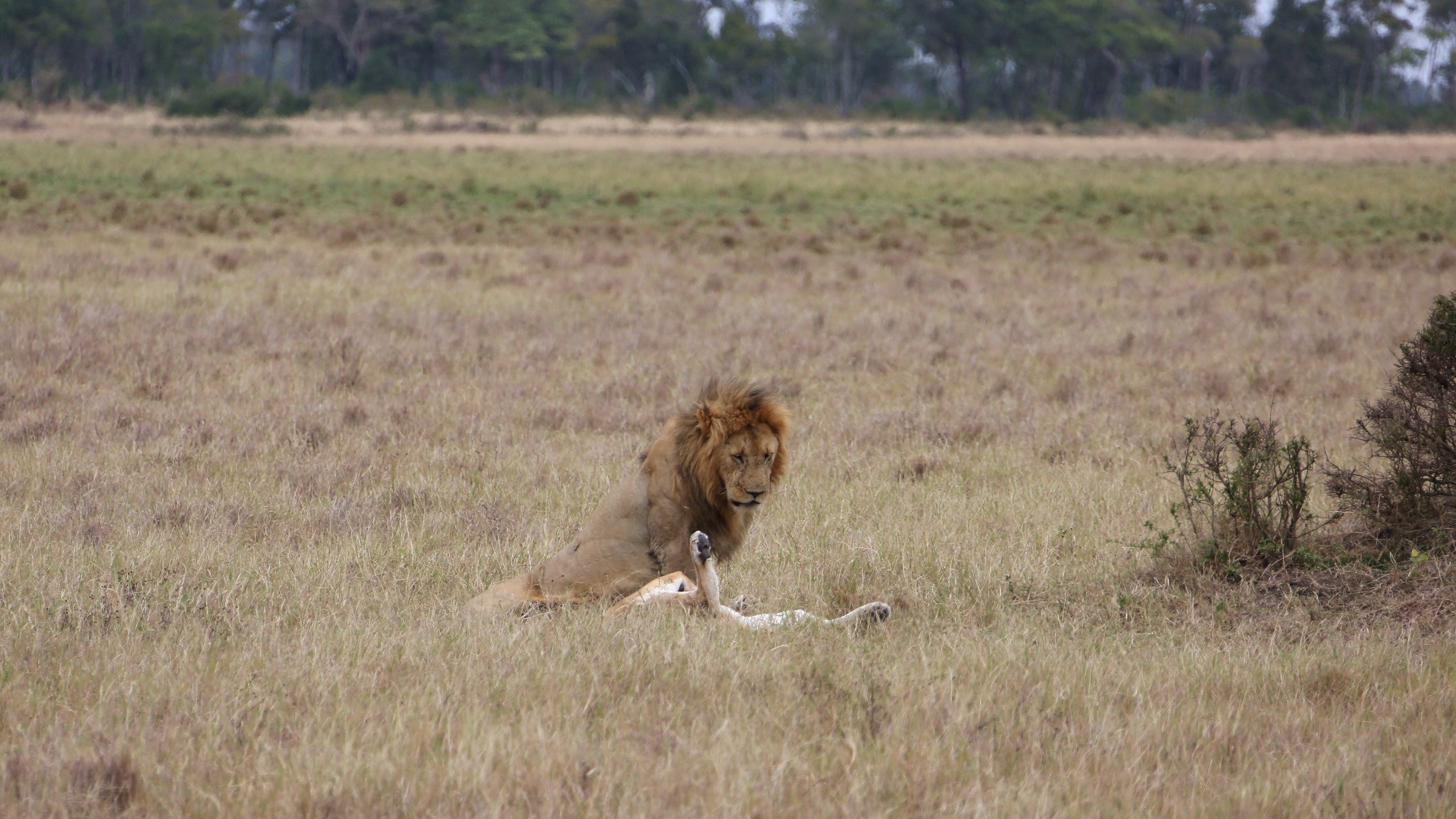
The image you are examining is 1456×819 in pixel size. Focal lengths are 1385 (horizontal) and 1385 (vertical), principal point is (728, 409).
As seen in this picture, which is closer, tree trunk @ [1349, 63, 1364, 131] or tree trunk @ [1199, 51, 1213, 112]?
tree trunk @ [1349, 63, 1364, 131]

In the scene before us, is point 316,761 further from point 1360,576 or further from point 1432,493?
point 1432,493

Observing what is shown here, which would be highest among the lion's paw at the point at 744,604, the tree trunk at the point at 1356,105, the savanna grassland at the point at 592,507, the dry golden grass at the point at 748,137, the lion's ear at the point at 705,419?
the tree trunk at the point at 1356,105

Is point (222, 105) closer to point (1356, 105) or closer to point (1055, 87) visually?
point (1055, 87)

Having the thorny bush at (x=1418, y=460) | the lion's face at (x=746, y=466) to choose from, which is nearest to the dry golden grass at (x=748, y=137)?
the thorny bush at (x=1418, y=460)

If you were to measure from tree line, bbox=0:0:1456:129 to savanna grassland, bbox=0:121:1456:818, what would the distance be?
54973 millimetres

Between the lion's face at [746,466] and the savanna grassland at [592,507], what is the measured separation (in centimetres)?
53

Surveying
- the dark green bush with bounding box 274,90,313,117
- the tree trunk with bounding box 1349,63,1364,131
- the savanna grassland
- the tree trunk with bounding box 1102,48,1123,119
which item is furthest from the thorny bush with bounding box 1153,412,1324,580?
the tree trunk with bounding box 1102,48,1123,119

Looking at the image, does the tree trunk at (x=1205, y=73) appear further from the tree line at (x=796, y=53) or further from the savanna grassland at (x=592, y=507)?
the savanna grassland at (x=592, y=507)

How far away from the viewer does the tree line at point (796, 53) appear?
2835 inches

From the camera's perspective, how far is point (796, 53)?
83000 mm

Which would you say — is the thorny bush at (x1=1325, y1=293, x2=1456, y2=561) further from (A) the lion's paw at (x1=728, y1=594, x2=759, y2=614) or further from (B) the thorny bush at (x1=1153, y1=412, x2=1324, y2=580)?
(A) the lion's paw at (x1=728, y1=594, x2=759, y2=614)

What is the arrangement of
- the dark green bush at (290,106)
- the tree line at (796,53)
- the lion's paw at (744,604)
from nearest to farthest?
the lion's paw at (744,604) → the dark green bush at (290,106) → the tree line at (796,53)

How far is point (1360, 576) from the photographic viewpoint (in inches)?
214

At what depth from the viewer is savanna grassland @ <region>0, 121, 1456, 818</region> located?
139 inches
